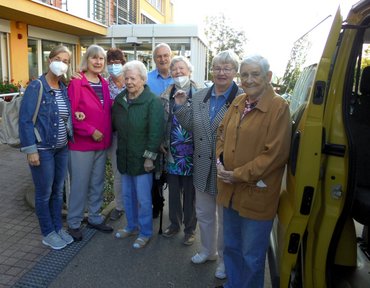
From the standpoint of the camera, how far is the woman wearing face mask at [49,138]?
10.4ft

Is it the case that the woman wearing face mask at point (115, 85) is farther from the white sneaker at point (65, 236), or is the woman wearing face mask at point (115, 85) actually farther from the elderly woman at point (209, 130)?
the elderly woman at point (209, 130)

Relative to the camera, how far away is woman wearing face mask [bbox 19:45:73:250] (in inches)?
124

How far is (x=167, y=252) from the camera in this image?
362 cm

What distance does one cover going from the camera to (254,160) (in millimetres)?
2334

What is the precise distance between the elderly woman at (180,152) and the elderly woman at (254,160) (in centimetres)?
82

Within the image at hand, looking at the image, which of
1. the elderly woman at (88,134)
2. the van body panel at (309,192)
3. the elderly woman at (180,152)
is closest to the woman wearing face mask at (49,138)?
the elderly woman at (88,134)

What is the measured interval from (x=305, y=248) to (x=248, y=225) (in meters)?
0.41

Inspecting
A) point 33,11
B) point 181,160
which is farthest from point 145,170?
point 33,11

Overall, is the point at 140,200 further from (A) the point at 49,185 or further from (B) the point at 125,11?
(B) the point at 125,11

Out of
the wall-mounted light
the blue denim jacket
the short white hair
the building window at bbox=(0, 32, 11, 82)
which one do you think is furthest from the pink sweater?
the wall-mounted light

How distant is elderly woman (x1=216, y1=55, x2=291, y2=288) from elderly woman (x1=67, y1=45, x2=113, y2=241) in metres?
1.50

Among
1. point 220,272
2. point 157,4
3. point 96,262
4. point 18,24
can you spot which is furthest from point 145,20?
point 220,272

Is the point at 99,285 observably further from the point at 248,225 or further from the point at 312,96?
the point at 312,96

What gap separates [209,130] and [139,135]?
77 centimetres
